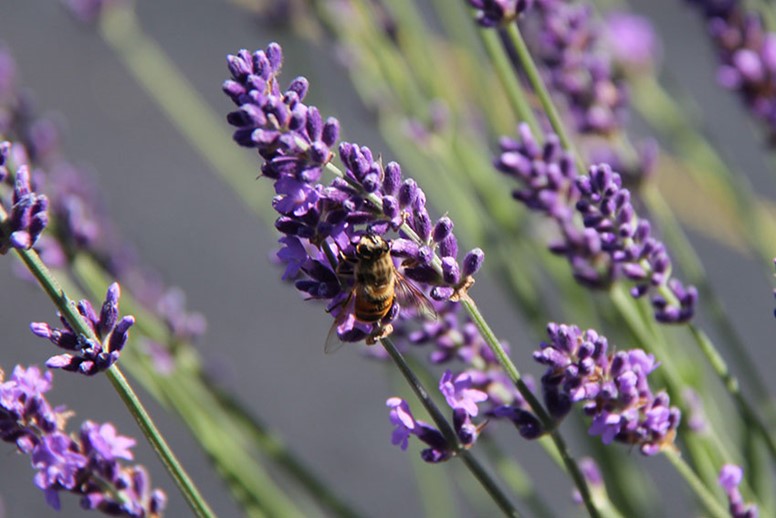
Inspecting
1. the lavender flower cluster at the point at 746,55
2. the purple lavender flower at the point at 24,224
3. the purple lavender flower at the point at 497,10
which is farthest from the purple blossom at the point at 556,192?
the purple lavender flower at the point at 24,224

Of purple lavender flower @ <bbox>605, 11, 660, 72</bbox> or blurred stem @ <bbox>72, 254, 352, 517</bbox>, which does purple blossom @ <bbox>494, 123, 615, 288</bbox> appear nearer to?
blurred stem @ <bbox>72, 254, 352, 517</bbox>

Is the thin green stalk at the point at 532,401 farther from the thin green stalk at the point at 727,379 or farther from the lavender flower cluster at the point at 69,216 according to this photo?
the lavender flower cluster at the point at 69,216

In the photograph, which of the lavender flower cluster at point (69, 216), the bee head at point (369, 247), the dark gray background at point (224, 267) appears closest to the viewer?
the bee head at point (369, 247)

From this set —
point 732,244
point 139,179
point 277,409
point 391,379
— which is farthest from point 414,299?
point 139,179

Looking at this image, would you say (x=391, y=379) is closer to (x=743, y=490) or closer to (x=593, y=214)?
(x=743, y=490)

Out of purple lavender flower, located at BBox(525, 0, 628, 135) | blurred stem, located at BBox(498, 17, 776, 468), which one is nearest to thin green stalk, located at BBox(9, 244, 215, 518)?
blurred stem, located at BBox(498, 17, 776, 468)

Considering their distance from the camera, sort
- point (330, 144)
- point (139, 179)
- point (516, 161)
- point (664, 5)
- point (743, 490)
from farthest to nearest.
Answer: point (664, 5) < point (139, 179) < point (743, 490) < point (516, 161) < point (330, 144)
